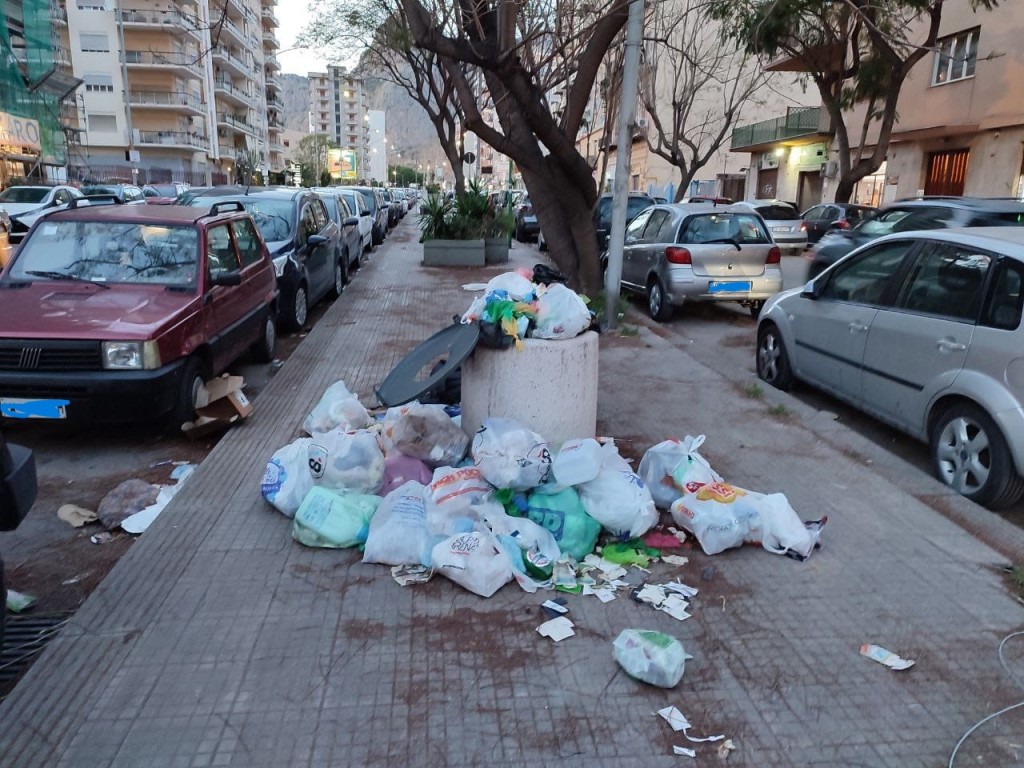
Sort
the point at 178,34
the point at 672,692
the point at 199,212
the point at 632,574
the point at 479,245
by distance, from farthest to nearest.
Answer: the point at 178,34 < the point at 479,245 < the point at 199,212 < the point at 632,574 < the point at 672,692

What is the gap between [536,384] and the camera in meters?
4.64

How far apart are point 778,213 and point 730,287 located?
1358cm

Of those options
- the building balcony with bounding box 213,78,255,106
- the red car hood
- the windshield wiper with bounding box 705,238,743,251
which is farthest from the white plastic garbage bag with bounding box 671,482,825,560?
the building balcony with bounding box 213,78,255,106

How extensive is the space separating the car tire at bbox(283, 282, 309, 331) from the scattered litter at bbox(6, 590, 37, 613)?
20.9 feet

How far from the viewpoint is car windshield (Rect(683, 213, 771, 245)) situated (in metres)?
10.9

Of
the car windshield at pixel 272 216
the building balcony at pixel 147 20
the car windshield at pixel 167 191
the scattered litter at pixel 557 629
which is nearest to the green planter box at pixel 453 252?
→ the car windshield at pixel 272 216

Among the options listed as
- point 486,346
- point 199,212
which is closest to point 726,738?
point 486,346

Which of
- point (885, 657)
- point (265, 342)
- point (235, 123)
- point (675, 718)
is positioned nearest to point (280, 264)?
point (265, 342)

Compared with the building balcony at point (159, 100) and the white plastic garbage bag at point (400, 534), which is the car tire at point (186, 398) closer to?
the white plastic garbage bag at point (400, 534)

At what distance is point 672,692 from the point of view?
117 inches

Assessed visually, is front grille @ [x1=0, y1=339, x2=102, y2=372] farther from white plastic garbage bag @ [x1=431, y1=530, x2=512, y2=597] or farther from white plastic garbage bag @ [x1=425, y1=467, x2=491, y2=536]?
white plastic garbage bag @ [x1=431, y1=530, x2=512, y2=597]

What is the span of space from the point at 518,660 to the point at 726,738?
847 mm

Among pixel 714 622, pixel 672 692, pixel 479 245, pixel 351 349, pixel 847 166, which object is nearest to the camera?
pixel 672 692

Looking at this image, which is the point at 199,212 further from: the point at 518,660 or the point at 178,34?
the point at 178,34
